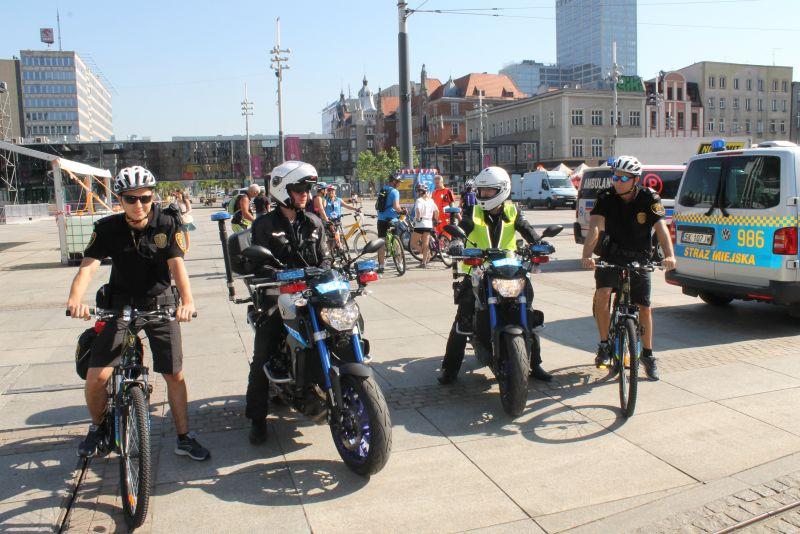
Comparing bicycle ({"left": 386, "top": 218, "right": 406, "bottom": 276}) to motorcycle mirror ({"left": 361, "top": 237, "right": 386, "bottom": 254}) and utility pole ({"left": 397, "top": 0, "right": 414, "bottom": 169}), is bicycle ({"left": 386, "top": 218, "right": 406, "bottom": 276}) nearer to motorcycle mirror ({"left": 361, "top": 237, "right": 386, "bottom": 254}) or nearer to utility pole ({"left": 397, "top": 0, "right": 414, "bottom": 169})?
utility pole ({"left": 397, "top": 0, "right": 414, "bottom": 169})

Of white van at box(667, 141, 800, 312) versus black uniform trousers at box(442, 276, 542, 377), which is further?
white van at box(667, 141, 800, 312)

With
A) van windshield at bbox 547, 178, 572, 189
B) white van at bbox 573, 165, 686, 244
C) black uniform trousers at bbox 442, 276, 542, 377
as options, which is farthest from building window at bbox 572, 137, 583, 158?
black uniform trousers at bbox 442, 276, 542, 377

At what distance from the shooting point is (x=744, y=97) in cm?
9388

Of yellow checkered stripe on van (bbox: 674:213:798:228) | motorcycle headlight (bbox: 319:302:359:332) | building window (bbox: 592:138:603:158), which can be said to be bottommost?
motorcycle headlight (bbox: 319:302:359:332)

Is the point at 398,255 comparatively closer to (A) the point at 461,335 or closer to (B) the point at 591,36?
(A) the point at 461,335

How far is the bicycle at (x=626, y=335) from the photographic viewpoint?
15.6ft

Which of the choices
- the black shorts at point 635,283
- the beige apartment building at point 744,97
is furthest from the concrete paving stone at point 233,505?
the beige apartment building at point 744,97

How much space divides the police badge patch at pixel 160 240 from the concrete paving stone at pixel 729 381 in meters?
4.17

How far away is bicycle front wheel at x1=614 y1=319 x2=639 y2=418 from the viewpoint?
4.73 m

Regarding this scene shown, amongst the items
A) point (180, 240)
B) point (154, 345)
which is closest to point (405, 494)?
point (154, 345)

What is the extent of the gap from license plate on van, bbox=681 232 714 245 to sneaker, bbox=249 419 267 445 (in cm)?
587

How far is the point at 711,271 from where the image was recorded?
7918 millimetres

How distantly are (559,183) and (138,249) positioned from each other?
38.2 meters

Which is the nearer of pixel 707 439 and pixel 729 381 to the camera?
pixel 707 439
